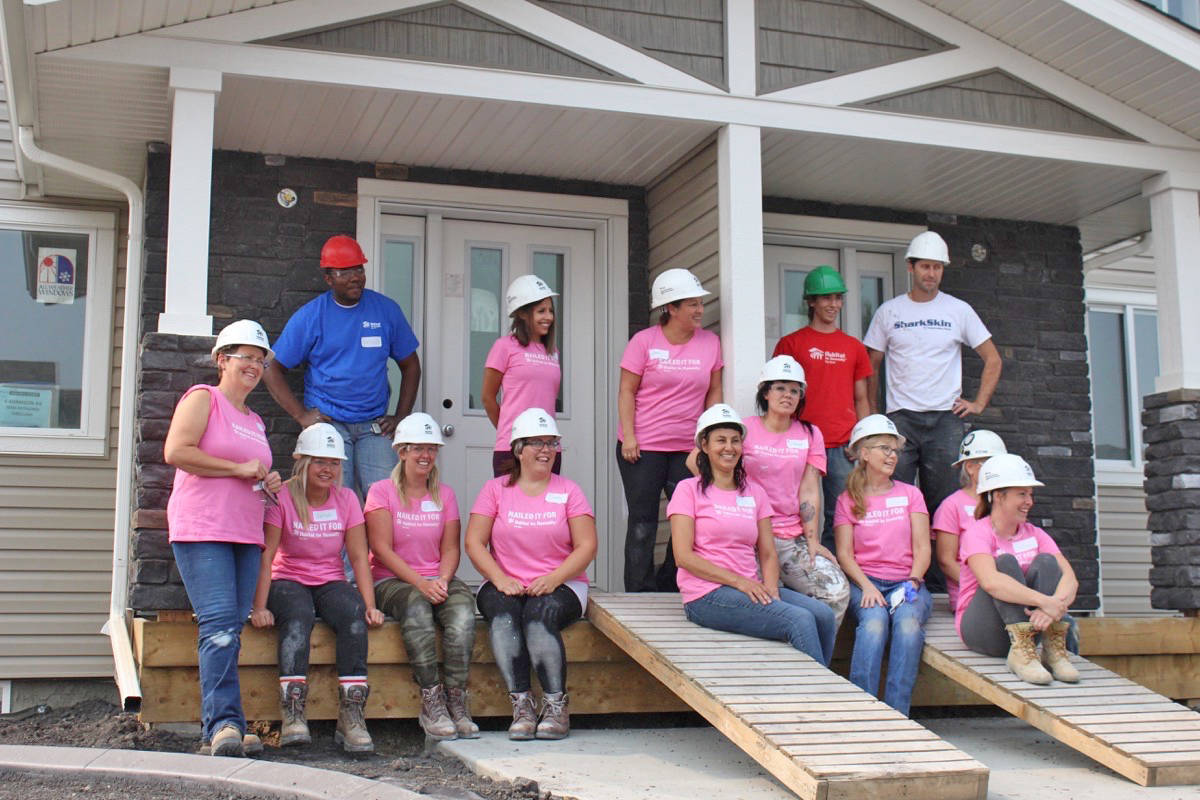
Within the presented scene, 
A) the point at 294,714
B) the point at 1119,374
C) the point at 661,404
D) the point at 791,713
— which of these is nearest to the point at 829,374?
the point at 661,404

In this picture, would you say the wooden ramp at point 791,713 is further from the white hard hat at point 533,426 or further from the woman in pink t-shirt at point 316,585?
the woman in pink t-shirt at point 316,585

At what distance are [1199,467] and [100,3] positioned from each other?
561 centimetres

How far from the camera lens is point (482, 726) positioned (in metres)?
5.80

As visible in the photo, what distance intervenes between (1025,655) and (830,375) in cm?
185

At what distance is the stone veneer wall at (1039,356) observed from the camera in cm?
816

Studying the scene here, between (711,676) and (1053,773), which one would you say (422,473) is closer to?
(711,676)

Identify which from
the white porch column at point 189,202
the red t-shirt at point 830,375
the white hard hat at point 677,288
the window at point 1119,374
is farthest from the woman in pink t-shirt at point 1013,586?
the window at point 1119,374

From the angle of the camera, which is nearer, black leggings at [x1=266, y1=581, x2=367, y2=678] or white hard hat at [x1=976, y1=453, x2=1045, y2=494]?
black leggings at [x1=266, y1=581, x2=367, y2=678]

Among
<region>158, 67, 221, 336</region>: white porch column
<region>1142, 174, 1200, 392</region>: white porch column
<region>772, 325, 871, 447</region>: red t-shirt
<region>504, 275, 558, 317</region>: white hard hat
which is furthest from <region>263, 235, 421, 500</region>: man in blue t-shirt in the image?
<region>1142, 174, 1200, 392</region>: white porch column

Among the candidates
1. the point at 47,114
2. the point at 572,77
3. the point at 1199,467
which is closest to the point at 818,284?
the point at 572,77

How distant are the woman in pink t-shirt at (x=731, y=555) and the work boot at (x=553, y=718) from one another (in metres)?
0.68

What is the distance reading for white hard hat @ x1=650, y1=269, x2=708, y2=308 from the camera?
20.9 ft

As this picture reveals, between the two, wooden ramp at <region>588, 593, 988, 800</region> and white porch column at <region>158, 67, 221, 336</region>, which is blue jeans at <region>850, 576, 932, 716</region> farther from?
white porch column at <region>158, 67, 221, 336</region>

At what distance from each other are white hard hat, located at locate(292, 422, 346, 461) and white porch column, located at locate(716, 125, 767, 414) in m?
1.93
